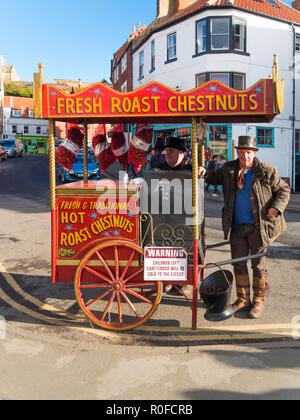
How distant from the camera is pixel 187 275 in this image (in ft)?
14.4

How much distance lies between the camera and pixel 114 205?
14.6 ft

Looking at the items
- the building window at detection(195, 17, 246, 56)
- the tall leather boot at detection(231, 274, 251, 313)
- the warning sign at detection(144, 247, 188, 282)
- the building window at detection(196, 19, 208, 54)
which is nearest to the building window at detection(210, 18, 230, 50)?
the building window at detection(195, 17, 246, 56)

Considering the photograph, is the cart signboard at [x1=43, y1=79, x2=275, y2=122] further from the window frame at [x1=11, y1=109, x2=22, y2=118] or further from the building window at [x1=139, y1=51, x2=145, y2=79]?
the window frame at [x1=11, y1=109, x2=22, y2=118]

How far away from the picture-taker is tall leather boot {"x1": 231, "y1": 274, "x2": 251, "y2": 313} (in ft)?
16.0

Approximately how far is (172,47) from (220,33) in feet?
11.2

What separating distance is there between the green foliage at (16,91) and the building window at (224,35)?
66.8 m

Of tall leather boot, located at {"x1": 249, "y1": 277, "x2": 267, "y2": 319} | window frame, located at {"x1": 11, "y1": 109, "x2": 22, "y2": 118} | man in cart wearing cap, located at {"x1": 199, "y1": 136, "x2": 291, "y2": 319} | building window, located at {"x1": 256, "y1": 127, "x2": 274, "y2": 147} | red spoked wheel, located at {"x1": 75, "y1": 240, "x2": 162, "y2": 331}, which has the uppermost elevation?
window frame, located at {"x1": 11, "y1": 109, "x2": 22, "y2": 118}

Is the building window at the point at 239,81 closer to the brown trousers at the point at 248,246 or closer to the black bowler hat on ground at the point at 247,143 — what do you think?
the black bowler hat on ground at the point at 247,143

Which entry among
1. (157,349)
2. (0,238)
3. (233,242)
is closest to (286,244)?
(233,242)

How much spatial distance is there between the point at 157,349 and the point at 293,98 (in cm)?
2160

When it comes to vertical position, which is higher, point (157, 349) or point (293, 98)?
point (293, 98)

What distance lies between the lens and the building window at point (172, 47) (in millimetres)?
22516

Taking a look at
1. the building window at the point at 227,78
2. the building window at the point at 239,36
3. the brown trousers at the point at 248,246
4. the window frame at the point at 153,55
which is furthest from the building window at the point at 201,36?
the brown trousers at the point at 248,246
